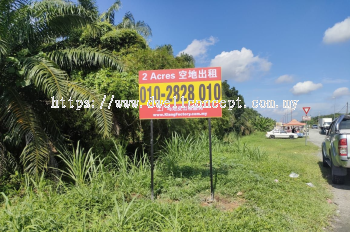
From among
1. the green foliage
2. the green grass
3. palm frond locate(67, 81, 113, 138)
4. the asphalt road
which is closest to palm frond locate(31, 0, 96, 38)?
palm frond locate(67, 81, 113, 138)

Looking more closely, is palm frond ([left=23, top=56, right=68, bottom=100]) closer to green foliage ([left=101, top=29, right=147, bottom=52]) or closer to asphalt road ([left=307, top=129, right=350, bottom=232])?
green foliage ([left=101, top=29, right=147, bottom=52])

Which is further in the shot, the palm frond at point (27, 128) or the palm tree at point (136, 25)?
the palm tree at point (136, 25)

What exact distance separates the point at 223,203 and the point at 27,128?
412 cm

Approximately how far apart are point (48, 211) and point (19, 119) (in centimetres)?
231

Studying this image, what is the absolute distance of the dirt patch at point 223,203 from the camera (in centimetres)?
435

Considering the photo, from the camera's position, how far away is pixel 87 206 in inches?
155

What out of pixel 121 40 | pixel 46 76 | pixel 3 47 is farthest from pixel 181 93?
pixel 121 40

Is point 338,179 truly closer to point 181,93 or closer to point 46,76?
point 181,93

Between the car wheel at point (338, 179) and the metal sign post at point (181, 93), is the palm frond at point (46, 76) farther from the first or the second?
the car wheel at point (338, 179)

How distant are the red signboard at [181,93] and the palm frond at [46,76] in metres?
1.71

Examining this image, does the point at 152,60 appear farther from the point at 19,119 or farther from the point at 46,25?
the point at 19,119

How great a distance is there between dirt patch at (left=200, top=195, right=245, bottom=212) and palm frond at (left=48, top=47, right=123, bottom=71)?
4.76 m

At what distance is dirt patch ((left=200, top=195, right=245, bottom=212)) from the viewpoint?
14.3ft

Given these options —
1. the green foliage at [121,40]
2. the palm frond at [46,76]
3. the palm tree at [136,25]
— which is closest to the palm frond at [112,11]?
the palm tree at [136,25]
